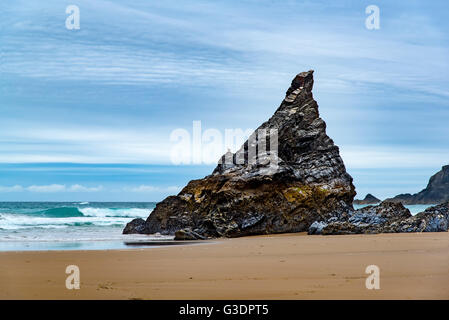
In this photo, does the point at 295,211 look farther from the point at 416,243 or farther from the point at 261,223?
the point at 416,243

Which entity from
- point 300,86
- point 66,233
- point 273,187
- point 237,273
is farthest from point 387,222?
point 66,233

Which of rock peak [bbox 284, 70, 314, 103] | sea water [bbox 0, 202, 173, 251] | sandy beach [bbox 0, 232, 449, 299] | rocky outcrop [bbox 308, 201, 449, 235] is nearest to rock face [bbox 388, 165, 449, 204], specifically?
sea water [bbox 0, 202, 173, 251]

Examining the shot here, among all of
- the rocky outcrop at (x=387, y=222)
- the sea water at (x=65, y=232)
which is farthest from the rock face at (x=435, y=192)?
the rocky outcrop at (x=387, y=222)

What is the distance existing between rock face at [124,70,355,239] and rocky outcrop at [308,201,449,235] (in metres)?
1.83

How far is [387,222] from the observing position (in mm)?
22078

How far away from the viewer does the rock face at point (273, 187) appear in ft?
78.0

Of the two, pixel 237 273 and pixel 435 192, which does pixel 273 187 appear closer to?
pixel 237 273

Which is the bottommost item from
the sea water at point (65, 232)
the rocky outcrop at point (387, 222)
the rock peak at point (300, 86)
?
the sea water at point (65, 232)

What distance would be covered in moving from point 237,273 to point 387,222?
13235mm

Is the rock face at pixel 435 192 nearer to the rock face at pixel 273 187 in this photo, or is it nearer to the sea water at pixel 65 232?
the sea water at pixel 65 232

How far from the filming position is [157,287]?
904 cm

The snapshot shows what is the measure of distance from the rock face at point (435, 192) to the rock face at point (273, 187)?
103 m

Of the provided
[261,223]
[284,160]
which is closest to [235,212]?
[261,223]
